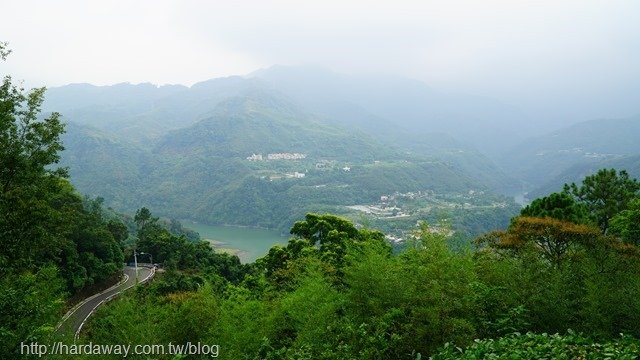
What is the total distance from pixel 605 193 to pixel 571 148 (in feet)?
555

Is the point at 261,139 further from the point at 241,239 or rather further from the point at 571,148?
the point at 571,148

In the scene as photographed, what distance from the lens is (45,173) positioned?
1203 cm

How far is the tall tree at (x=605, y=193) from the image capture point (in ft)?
53.2

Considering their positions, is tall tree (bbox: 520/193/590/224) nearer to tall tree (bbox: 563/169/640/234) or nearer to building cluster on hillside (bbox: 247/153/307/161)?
tall tree (bbox: 563/169/640/234)

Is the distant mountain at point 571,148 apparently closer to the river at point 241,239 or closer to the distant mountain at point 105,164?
the river at point 241,239

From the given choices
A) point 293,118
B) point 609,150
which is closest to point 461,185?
point 293,118

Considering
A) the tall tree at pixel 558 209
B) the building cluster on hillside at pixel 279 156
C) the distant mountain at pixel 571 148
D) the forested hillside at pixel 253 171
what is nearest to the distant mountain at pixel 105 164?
the forested hillside at pixel 253 171

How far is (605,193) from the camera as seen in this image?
1669cm

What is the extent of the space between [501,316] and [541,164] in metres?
158

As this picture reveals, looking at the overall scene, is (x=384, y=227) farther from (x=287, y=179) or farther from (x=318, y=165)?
(x=318, y=165)

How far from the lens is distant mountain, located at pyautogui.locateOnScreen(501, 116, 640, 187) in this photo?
14225 cm

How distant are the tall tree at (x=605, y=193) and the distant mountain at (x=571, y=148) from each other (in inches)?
4705

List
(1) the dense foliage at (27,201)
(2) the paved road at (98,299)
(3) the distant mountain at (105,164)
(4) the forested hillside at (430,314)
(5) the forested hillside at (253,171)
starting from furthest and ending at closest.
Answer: (3) the distant mountain at (105,164)
(5) the forested hillside at (253,171)
(2) the paved road at (98,299)
(1) the dense foliage at (27,201)
(4) the forested hillside at (430,314)

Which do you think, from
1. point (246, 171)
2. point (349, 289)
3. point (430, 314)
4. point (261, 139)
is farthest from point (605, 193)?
point (261, 139)
